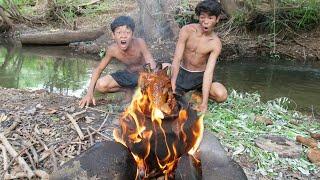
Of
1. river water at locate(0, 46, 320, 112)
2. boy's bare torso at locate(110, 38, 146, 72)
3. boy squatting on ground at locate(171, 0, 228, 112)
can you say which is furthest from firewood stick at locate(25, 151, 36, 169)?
river water at locate(0, 46, 320, 112)

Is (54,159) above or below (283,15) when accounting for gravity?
above

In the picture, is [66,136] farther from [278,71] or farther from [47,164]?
[278,71]

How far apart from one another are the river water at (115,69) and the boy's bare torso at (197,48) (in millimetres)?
2925

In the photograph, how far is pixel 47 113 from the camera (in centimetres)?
482

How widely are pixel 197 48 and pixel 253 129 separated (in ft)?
4.09

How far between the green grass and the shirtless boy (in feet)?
3.37

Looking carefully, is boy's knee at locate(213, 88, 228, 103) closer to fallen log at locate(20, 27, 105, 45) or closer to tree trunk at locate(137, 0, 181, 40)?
tree trunk at locate(137, 0, 181, 40)

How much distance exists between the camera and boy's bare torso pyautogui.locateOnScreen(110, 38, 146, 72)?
17.6ft

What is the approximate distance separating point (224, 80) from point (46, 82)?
391cm

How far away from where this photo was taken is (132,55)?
17.9ft

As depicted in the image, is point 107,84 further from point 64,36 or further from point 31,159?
point 64,36

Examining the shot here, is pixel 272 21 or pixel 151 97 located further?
pixel 272 21

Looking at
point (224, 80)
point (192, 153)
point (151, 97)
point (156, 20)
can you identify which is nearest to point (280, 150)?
point (192, 153)

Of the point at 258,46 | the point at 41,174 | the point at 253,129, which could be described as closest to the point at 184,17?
the point at 258,46
